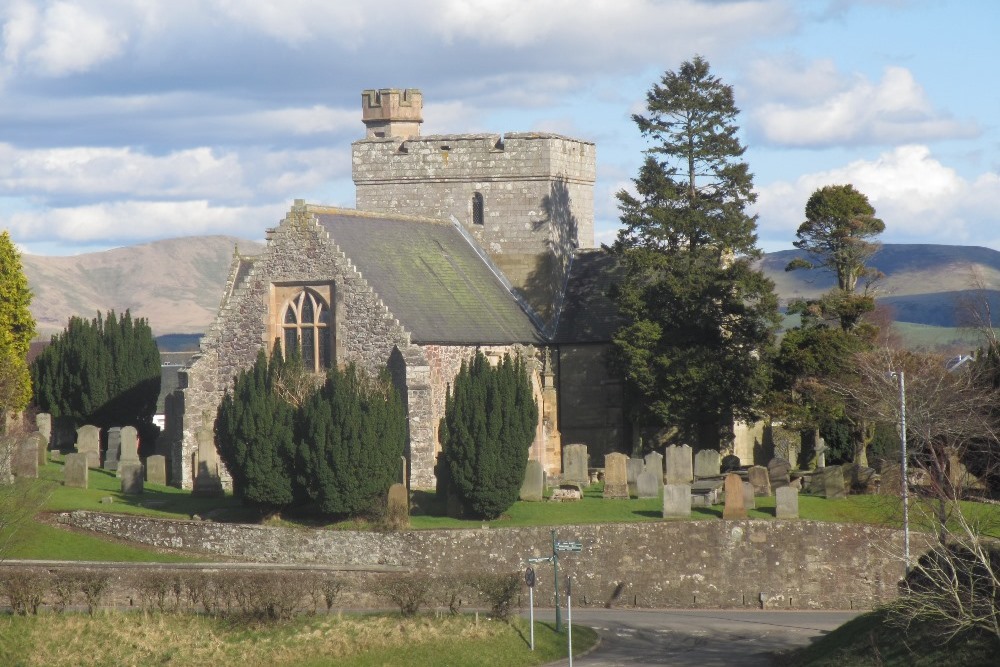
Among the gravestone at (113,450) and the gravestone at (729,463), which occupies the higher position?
the gravestone at (113,450)

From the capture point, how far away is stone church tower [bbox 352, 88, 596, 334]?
5800 centimetres

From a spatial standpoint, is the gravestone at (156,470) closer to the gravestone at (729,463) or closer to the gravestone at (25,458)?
the gravestone at (25,458)

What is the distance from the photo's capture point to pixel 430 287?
52469mm

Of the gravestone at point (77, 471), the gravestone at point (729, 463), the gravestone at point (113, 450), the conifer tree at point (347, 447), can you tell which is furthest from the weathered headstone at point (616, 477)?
the gravestone at point (113, 450)

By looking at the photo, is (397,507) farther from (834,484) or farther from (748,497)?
(834,484)

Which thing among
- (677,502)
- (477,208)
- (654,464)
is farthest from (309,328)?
(677,502)

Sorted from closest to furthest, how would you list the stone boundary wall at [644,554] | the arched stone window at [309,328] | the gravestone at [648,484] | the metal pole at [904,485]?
the metal pole at [904,485] < the stone boundary wall at [644,554] < the gravestone at [648,484] < the arched stone window at [309,328]

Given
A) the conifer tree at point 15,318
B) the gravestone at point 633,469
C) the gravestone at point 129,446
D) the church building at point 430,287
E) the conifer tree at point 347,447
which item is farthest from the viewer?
the conifer tree at point 15,318

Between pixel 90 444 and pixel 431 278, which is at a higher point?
pixel 431 278

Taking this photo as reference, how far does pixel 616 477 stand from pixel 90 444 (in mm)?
15734

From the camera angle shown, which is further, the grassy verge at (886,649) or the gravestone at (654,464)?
the gravestone at (654,464)

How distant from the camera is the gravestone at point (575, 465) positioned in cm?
4709

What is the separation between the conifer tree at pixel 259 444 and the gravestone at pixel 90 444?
26.8 ft

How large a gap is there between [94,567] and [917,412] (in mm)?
20179
